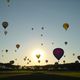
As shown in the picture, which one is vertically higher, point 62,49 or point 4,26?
point 4,26

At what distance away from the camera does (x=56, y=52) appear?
233 ft

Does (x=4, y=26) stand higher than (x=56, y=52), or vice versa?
(x=4, y=26)

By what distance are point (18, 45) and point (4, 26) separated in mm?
26712

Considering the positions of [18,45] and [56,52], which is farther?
[18,45]

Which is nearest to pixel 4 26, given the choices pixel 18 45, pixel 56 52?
pixel 56 52

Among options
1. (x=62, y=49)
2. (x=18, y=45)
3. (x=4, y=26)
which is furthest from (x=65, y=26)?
(x=18, y=45)

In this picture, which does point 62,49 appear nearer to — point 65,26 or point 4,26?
point 65,26

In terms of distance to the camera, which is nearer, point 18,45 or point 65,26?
point 65,26

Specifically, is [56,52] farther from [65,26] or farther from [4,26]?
[4,26]

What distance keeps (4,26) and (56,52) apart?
46.5ft

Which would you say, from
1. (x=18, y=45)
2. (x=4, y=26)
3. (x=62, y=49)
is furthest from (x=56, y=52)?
(x=18, y=45)

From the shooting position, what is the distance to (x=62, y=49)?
71375 mm

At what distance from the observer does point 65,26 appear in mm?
67812

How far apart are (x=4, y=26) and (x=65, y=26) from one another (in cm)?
1463
